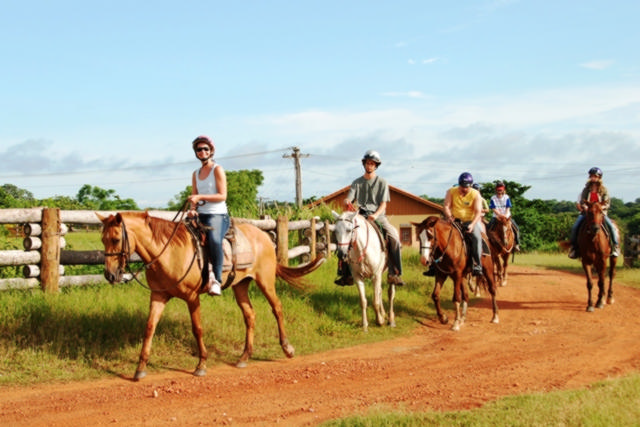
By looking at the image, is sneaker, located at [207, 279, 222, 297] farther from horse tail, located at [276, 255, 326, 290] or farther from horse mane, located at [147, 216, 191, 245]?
horse tail, located at [276, 255, 326, 290]

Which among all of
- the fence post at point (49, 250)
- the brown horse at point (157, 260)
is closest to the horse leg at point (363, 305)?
the brown horse at point (157, 260)

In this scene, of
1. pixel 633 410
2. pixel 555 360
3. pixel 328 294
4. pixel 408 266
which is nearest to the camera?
pixel 633 410

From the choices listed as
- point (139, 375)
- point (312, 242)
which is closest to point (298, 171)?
point (312, 242)

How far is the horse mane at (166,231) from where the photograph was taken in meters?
7.95

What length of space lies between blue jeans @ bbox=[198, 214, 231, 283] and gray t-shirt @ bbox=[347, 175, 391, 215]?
371 cm

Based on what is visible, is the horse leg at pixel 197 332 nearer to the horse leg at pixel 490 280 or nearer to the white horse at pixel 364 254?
the white horse at pixel 364 254

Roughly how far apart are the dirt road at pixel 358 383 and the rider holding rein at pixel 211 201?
1335mm

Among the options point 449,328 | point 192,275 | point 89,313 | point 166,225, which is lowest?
point 449,328

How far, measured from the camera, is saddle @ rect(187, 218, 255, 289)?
8.44 meters

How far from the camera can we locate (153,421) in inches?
246

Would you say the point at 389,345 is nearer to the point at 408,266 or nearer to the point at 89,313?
the point at 89,313

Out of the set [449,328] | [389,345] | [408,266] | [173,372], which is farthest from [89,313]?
[408,266]

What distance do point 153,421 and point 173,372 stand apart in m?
2.02

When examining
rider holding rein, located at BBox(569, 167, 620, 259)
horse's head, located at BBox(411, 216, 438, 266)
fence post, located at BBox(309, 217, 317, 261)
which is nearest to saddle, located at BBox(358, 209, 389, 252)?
horse's head, located at BBox(411, 216, 438, 266)
